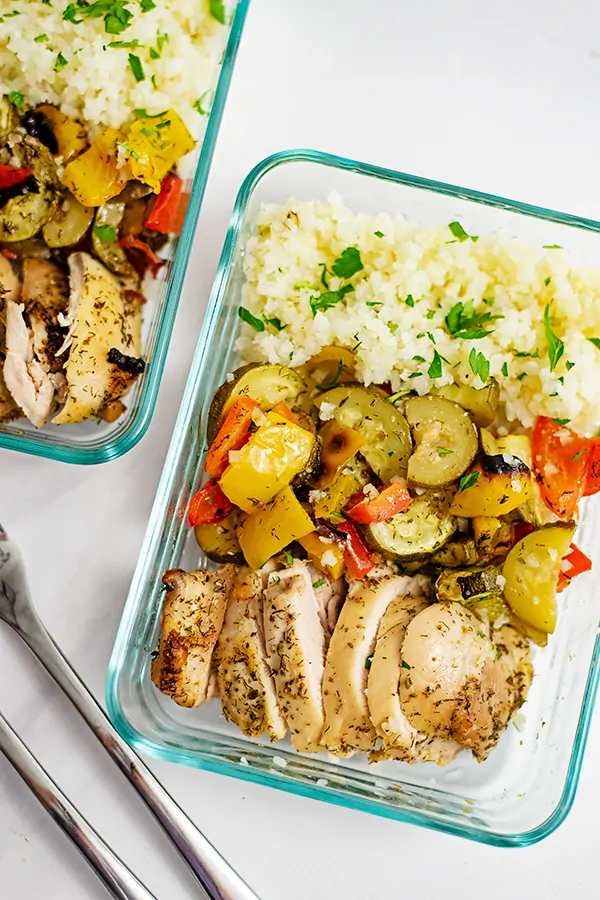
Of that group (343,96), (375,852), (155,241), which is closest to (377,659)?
(375,852)

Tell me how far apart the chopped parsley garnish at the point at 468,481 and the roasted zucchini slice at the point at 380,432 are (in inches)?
6.1

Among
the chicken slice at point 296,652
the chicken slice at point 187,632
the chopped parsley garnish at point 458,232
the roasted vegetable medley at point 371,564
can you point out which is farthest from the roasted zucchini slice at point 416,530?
the chopped parsley garnish at point 458,232

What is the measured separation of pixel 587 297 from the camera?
2242 millimetres

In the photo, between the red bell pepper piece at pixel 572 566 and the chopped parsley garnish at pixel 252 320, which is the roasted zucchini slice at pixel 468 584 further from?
the chopped parsley garnish at pixel 252 320

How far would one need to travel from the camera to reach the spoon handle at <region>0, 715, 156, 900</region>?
2410mm

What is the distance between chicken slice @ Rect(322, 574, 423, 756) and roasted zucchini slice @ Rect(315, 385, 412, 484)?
308mm

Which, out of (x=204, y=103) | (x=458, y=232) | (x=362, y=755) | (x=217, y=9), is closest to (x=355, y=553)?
(x=362, y=755)

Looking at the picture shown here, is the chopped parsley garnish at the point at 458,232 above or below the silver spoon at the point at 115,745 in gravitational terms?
above

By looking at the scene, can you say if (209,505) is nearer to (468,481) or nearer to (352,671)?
(352,671)

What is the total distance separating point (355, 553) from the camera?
2.19 meters

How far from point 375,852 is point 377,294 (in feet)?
5.40

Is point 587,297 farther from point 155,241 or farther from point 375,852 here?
point 375,852

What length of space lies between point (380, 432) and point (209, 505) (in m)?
0.50

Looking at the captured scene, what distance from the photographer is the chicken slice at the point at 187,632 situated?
6.92ft
